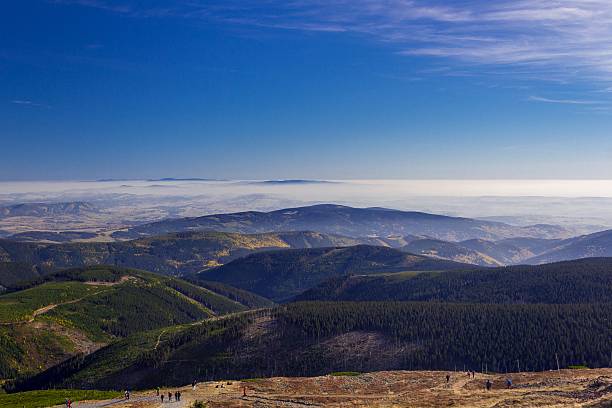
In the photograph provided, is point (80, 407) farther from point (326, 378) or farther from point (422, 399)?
point (422, 399)

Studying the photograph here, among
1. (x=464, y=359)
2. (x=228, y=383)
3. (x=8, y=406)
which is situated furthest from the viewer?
(x=464, y=359)

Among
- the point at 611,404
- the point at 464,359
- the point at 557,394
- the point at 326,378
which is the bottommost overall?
the point at 464,359

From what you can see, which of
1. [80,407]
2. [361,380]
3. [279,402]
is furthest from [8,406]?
[361,380]

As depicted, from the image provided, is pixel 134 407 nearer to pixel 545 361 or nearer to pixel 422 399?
pixel 422 399

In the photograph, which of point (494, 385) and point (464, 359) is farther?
point (464, 359)

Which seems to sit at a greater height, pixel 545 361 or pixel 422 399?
pixel 422 399

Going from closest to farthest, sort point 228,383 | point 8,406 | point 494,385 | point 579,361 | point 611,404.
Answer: point 611,404 → point 494,385 → point 228,383 → point 8,406 → point 579,361
